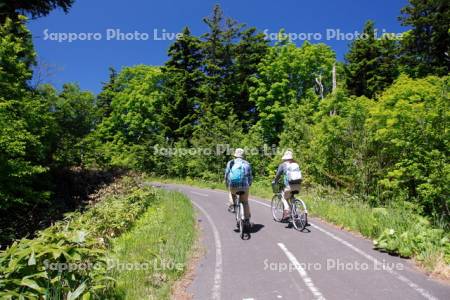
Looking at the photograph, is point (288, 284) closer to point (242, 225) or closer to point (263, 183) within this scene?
point (242, 225)

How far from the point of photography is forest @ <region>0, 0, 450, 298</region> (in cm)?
1228

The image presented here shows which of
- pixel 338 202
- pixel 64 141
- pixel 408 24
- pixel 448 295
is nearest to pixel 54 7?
pixel 64 141

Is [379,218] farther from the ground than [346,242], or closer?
farther from the ground

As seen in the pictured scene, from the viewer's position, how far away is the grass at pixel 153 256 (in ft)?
19.3

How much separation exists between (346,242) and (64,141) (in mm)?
17994

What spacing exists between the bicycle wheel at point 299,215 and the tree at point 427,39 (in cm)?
2169

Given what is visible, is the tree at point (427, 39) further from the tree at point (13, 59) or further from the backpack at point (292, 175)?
the tree at point (13, 59)

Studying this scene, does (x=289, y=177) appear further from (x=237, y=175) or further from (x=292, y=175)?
(x=237, y=175)

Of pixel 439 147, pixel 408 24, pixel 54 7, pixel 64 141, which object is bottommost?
pixel 439 147

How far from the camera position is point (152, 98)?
4691 cm

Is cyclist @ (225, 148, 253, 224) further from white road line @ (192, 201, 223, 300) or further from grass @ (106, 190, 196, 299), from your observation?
grass @ (106, 190, 196, 299)

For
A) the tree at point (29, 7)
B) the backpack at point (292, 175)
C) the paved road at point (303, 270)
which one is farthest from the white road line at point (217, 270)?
the tree at point (29, 7)

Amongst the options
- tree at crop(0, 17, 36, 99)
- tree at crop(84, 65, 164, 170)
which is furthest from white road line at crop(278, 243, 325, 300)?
tree at crop(84, 65, 164, 170)

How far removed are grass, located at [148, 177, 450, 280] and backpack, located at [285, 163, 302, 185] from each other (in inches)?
89.3
